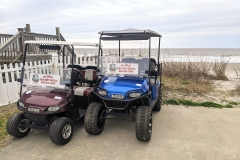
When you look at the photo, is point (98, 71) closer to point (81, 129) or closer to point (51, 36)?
point (81, 129)

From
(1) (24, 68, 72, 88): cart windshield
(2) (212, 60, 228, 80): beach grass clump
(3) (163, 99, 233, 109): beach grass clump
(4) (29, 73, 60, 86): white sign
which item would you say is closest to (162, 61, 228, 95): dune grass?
(2) (212, 60, 228, 80): beach grass clump

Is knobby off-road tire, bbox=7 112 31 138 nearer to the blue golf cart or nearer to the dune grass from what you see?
the blue golf cart

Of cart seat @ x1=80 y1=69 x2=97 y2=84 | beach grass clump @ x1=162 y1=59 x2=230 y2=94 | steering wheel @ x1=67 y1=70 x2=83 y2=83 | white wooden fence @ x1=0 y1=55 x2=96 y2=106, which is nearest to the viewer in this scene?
steering wheel @ x1=67 y1=70 x2=83 y2=83

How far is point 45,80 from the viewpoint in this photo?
3.73 meters

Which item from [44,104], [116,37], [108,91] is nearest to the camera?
[44,104]

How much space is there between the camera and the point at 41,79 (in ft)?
12.3

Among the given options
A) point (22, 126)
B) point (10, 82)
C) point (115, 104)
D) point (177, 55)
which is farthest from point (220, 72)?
point (177, 55)

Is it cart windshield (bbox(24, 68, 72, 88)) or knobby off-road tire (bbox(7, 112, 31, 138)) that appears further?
cart windshield (bbox(24, 68, 72, 88))

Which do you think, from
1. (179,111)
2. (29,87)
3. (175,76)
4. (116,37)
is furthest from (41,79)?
(175,76)

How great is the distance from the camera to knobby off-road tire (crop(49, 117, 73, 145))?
324cm

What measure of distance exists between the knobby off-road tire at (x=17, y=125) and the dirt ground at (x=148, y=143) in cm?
13

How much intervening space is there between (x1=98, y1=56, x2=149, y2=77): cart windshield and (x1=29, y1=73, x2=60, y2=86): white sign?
3.47 feet

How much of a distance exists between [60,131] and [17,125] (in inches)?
33.3

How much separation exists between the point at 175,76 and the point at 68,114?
6.76 metres
